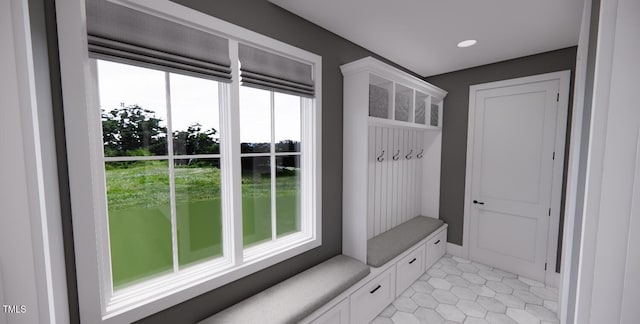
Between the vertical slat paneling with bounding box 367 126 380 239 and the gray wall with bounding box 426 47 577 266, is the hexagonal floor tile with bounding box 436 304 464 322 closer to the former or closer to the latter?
the vertical slat paneling with bounding box 367 126 380 239

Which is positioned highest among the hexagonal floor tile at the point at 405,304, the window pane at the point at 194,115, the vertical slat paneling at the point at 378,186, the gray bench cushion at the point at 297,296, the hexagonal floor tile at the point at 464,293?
the window pane at the point at 194,115

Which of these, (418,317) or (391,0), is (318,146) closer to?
(391,0)

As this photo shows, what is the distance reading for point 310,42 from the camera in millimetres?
1954

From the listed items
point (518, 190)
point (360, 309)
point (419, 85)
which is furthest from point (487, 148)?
point (360, 309)

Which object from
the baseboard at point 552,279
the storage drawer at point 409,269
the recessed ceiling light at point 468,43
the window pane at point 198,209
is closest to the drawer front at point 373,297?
the storage drawer at point 409,269

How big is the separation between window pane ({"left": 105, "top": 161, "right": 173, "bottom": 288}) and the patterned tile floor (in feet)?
6.21

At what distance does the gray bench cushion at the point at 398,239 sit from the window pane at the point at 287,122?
1271mm

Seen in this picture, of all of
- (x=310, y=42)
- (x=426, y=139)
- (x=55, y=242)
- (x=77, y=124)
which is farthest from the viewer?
(x=426, y=139)

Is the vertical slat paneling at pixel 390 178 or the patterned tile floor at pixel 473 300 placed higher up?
the vertical slat paneling at pixel 390 178

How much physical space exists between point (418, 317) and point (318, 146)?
1848 millimetres

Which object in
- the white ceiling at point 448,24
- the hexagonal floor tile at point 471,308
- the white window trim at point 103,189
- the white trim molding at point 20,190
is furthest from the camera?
the hexagonal floor tile at point 471,308

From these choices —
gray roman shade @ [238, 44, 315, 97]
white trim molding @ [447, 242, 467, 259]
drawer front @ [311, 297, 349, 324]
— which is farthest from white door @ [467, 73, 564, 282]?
gray roman shade @ [238, 44, 315, 97]

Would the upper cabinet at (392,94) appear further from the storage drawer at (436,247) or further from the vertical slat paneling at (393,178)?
the storage drawer at (436,247)

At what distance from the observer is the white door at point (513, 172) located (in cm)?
263
